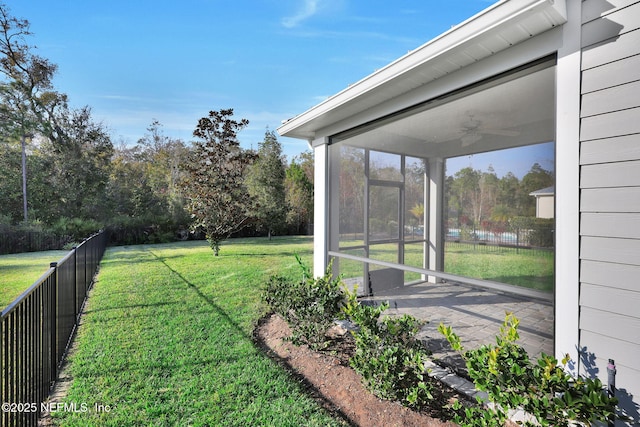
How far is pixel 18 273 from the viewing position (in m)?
7.77

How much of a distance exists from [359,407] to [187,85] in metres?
15.7

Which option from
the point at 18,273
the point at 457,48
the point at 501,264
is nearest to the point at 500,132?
the point at 457,48

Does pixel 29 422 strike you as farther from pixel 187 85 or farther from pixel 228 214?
pixel 187 85

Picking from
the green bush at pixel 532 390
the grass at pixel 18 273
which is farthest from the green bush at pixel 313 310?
the grass at pixel 18 273

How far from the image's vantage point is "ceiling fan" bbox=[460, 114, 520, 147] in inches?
104

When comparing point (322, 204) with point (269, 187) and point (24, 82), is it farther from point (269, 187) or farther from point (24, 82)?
point (24, 82)

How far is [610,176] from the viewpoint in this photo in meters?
1.83

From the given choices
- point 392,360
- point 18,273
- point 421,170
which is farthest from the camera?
point 18,273

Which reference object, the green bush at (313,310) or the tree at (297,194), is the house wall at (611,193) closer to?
the green bush at (313,310)

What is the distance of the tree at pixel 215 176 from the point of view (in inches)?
432

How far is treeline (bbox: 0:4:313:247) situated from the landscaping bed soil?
10831 millimetres

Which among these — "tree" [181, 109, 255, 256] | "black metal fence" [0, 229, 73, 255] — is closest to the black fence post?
"tree" [181, 109, 255, 256]

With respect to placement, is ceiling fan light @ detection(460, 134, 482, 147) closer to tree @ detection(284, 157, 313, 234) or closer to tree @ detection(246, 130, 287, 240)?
tree @ detection(246, 130, 287, 240)

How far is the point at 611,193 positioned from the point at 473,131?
3.93 ft
